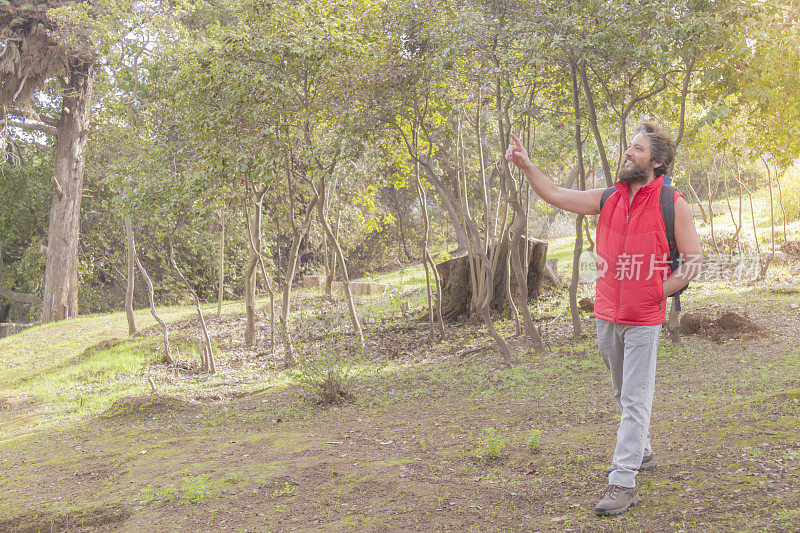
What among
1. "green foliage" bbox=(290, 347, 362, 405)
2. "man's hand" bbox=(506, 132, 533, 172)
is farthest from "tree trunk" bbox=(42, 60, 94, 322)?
"man's hand" bbox=(506, 132, 533, 172)

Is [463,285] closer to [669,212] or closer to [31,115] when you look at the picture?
[669,212]

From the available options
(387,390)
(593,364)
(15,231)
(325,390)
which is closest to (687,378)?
(593,364)

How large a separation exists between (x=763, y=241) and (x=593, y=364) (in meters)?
11.9


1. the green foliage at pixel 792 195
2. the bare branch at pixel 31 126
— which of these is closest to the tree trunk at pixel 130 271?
the bare branch at pixel 31 126

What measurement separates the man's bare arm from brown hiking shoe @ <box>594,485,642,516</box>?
0.99 meters

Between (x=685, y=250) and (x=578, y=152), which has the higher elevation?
(x=578, y=152)

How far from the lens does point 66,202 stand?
60.4 feet

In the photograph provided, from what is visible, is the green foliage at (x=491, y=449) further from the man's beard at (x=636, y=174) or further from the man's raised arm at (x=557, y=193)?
the man's beard at (x=636, y=174)

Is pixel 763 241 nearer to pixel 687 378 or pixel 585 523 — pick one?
pixel 687 378

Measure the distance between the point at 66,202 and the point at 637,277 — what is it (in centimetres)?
1880

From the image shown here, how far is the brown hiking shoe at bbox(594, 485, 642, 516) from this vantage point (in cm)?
306

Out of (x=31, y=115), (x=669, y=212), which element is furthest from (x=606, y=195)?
(x=31, y=115)

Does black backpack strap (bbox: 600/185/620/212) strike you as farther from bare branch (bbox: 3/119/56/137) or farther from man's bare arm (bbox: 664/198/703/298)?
bare branch (bbox: 3/119/56/137)

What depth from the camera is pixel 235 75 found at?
27.3ft
